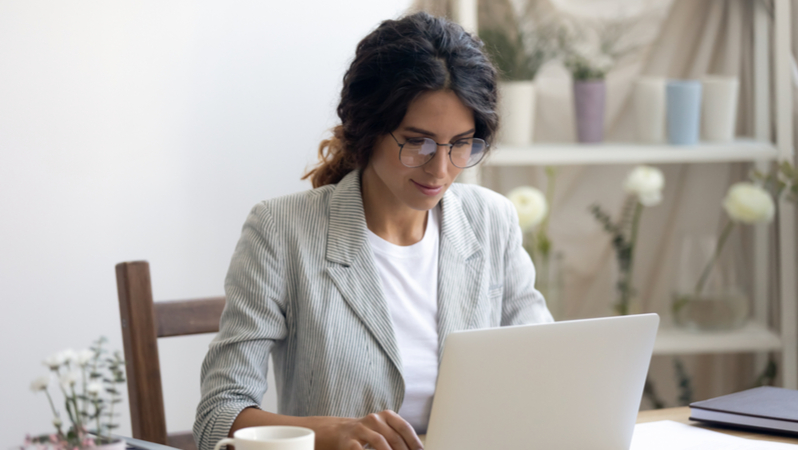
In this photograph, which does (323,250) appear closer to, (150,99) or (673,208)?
(150,99)

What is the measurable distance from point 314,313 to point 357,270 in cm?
10

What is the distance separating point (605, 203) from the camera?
7.41 ft

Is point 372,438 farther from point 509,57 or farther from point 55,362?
point 509,57

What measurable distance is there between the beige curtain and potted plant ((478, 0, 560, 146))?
12 cm

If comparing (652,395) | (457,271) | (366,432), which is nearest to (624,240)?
(652,395)

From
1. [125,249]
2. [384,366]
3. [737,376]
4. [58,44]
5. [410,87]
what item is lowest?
[737,376]

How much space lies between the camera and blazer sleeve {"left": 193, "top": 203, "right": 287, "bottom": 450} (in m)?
1.12

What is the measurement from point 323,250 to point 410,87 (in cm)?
30

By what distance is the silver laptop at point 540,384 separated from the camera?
86cm

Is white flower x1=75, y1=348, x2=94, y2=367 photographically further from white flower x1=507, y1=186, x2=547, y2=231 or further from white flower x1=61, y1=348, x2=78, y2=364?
white flower x1=507, y1=186, x2=547, y2=231

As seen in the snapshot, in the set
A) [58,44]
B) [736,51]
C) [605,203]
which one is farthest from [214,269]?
[736,51]

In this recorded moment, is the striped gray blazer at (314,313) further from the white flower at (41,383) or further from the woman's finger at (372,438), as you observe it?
the white flower at (41,383)

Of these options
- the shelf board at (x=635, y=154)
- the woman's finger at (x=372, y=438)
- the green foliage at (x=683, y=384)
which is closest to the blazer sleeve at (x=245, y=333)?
the woman's finger at (x=372, y=438)

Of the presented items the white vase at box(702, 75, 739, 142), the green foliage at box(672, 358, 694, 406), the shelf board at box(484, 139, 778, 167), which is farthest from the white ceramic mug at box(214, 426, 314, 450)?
the green foliage at box(672, 358, 694, 406)
